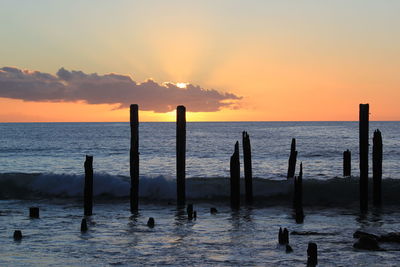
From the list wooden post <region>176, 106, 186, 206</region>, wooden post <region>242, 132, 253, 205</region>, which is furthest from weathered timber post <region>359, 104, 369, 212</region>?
wooden post <region>176, 106, 186, 206</region>

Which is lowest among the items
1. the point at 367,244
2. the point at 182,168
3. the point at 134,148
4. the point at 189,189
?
the point at 189,189

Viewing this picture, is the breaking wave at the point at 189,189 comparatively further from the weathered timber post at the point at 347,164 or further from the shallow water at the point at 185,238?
the weathered timber post at the point at 347,164

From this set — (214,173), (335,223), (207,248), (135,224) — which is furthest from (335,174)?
(207,248)

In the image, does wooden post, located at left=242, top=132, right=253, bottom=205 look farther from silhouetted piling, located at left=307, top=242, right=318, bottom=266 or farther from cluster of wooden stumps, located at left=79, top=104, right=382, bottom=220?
silhouetted piling, located at left=307, top=242, right=318, bottom=266

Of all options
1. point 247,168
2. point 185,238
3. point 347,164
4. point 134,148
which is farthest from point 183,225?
point 347,164

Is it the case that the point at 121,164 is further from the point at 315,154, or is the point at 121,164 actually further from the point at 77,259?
the point at 77,259

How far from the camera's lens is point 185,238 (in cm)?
1490

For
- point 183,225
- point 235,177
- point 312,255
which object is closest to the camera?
point 312,255

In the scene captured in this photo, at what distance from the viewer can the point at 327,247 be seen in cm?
1374

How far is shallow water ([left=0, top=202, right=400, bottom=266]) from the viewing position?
1248cm

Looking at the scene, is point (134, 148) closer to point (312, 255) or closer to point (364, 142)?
point (364, 142)

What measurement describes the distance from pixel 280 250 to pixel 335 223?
5.02 metres

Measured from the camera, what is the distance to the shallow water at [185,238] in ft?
41.0

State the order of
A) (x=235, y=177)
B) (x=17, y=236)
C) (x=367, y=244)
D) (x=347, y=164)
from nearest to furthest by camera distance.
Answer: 1. (x=367, y=244)
2. (x=17, y=236)
3. (x=235, y=177)
4. (x=347, y=164)
